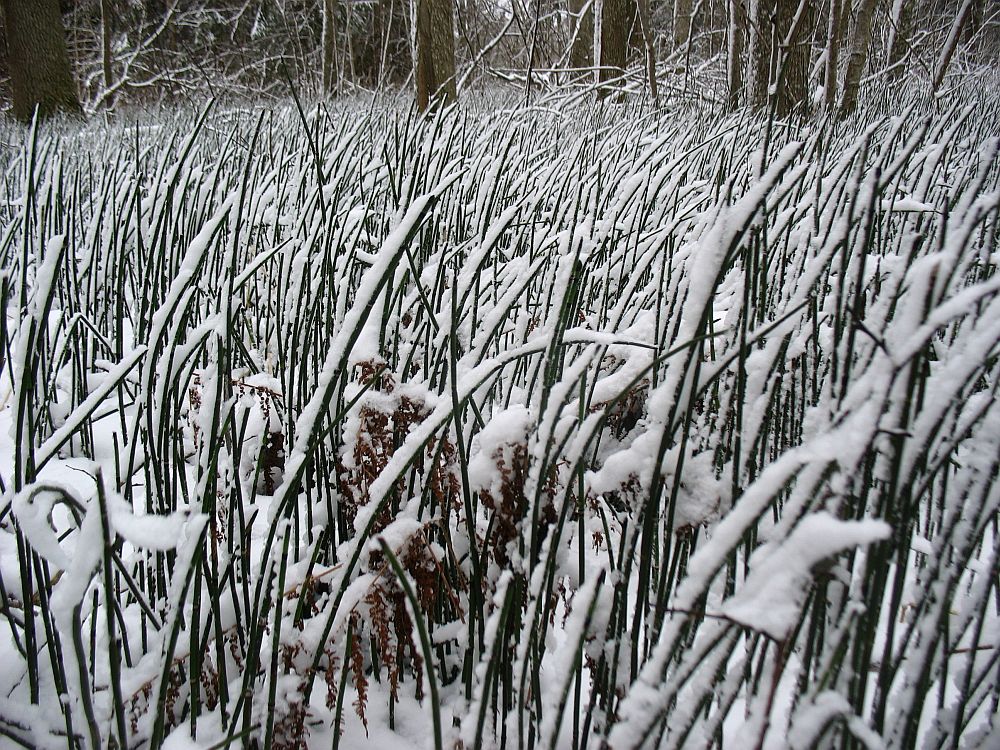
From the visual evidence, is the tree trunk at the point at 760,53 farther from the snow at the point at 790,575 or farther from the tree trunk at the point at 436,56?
the snow at the point at 790,575

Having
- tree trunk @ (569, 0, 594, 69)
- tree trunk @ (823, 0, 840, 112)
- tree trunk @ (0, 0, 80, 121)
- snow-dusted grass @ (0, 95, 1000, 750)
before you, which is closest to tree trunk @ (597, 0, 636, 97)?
tree trunk @ (569, 0, 594, 69)

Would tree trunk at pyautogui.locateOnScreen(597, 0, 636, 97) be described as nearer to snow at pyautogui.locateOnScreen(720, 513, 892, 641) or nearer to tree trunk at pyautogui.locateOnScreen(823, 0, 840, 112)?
tree trunk at pyautogui.locateOnScreen(823, 0, 840, 112)

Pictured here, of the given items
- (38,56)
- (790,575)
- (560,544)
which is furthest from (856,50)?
(38,56)

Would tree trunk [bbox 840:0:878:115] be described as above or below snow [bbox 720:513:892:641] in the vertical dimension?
above

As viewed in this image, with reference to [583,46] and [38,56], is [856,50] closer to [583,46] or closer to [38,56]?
[583,46]

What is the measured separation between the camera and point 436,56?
15.8 feet

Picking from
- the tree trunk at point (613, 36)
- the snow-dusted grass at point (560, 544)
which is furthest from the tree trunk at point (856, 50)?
the snow-dusted grass at point (560, 544)

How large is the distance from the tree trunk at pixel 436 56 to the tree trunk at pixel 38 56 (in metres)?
4.61

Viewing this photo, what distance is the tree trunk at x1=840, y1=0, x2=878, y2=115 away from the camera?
4.39m

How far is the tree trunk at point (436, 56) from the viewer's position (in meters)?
4.30

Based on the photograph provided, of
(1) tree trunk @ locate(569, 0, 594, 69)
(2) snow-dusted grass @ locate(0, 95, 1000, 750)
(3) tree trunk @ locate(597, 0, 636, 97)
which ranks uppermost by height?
(1) tree trunk @ locate(569, 0, 594, 69)

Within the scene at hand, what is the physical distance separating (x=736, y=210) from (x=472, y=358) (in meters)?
0.36

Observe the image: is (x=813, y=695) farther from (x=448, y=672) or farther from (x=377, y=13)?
(x=377, y=13)

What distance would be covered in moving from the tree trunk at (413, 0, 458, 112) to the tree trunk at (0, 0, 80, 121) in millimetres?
4614
